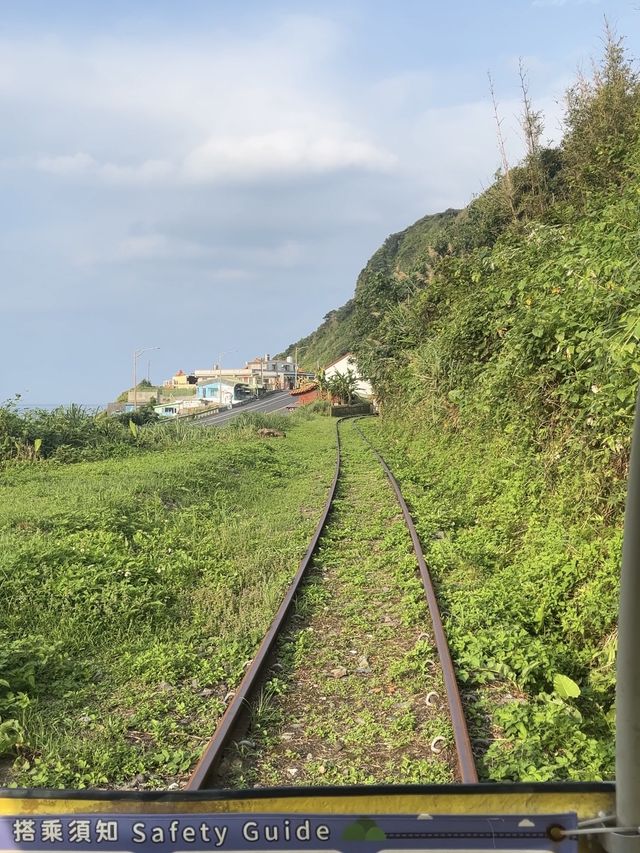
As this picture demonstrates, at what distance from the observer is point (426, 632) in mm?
5613

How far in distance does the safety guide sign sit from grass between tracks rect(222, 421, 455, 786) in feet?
7.44

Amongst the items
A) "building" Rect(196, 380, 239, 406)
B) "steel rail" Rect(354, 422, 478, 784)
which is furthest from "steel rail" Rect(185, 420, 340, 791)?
"building" Rect(196, 380, 239, 406)

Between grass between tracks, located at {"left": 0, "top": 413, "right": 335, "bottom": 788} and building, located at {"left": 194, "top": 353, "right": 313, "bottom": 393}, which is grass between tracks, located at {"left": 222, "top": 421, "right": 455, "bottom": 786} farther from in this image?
building, located at {"left": 194, "top": 353, "right": 313, "bottom": 393}

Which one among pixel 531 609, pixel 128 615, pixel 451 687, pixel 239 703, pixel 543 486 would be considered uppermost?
pixel 543 486

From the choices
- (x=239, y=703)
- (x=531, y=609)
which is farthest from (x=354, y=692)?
(x=531, y=609)

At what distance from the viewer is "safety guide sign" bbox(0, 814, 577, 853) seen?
153 cm

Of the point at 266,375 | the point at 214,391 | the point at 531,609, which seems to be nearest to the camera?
the point at 531,609

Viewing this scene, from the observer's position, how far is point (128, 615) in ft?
20.2

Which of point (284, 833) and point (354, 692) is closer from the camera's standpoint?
point (284, 833)

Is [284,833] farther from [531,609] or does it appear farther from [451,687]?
[531,609]

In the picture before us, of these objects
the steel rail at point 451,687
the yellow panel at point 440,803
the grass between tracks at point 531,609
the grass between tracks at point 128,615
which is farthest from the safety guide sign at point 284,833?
the grass between tracks at point 128,615

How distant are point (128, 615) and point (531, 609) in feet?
12.5

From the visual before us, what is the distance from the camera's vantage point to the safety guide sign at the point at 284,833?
5.02 ft

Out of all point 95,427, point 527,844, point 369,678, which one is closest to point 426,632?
point 369,678
